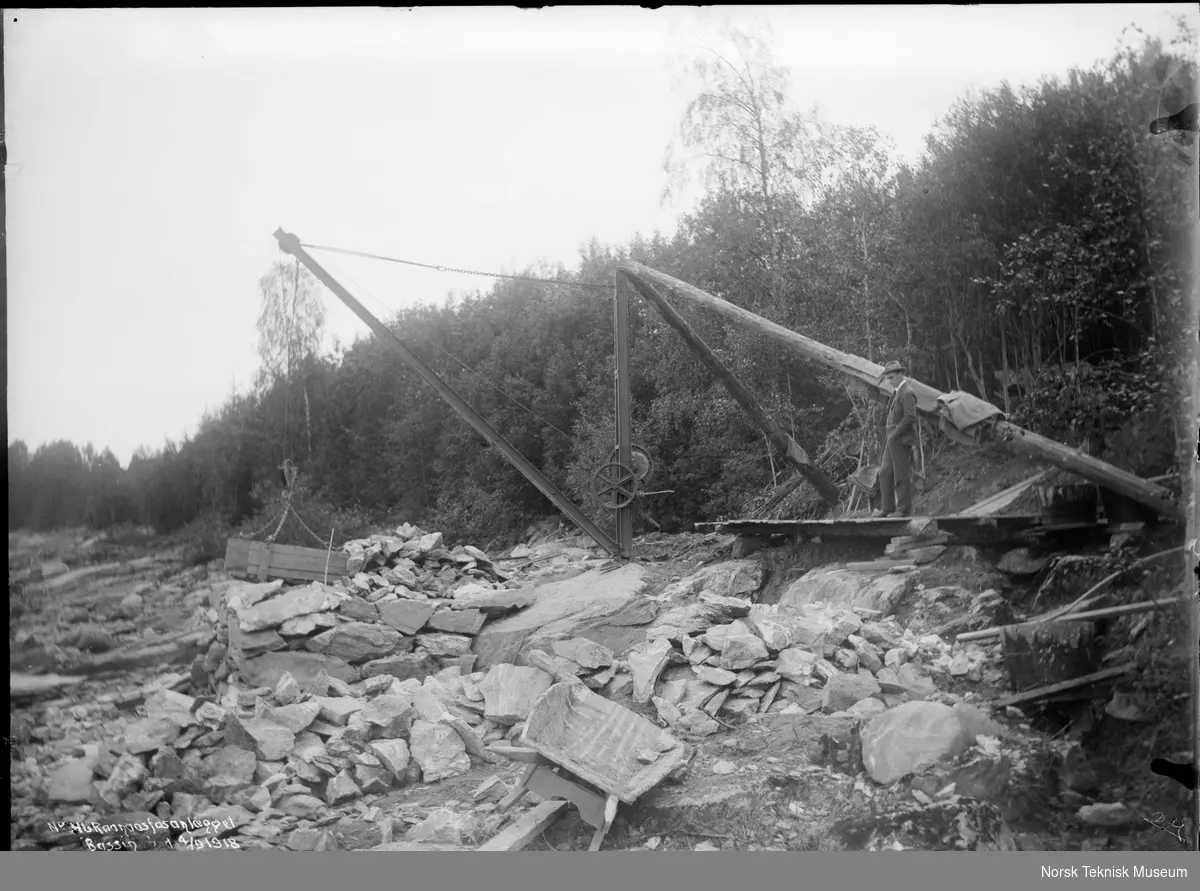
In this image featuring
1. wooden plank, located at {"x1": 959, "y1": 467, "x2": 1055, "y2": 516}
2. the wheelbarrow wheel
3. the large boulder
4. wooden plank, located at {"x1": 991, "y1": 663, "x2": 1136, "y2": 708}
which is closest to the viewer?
the wheelbarrow wheel

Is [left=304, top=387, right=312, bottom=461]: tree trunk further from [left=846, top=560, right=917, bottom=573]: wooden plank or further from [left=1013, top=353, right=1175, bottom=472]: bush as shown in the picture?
[left=1013, top=353, right=1175, bottom=472]: bush

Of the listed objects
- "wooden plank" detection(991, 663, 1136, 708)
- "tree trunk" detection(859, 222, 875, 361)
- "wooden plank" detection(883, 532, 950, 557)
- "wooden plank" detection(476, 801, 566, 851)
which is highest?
Answer: "tree trunk" detection(859, 222, 875, 361)

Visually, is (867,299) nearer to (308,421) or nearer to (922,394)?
(922,394)

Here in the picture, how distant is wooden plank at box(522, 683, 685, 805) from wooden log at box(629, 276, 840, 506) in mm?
1585

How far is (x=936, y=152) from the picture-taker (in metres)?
4.24

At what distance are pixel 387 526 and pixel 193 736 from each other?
1.35 m

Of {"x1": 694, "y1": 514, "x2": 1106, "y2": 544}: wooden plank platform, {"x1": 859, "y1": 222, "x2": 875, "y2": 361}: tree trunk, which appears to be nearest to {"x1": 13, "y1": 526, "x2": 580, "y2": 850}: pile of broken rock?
{"x1": 694, "y1": 514, "x2": 1106, "y2": 544}: wooden plank platform

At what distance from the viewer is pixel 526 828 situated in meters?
3.61

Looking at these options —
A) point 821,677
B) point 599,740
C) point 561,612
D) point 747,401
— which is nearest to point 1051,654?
point 821,677

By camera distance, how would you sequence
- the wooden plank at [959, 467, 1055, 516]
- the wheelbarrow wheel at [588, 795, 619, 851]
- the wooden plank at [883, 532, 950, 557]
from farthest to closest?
the wooden plank at [883, 532, 950, 557] < the wooden plank at [959, 467, 1055, 516] < the wheelbarrow wheel at [588, 795, 619, 851]

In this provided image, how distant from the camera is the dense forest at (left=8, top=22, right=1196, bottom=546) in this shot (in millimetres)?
4020

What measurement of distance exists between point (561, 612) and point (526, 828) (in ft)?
3.87

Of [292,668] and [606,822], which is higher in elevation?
[292,668]

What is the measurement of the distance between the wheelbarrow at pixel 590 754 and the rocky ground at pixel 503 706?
0.10 meters
